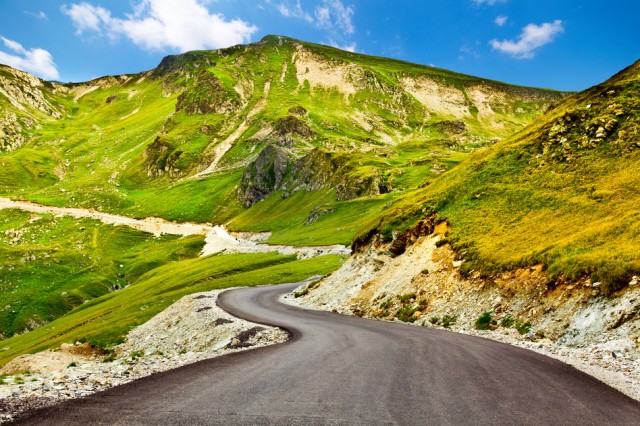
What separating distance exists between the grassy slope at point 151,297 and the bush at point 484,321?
44.2 m

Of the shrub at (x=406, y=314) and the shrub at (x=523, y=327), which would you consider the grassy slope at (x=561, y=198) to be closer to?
the shrub at (x=523, y=327)

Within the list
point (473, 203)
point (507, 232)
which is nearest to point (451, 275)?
point (507, 232)

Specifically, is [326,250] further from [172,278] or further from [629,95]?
[629,95]

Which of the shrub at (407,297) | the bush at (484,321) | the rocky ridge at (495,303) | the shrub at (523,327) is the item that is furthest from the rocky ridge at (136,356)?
the shrub at (523,327)

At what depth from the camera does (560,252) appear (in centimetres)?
2688

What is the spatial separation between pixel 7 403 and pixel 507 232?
36075mm

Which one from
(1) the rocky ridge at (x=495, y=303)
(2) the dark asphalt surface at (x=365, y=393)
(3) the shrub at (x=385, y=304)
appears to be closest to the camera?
(2) the dark asphalt surface at (x=365, y=393)

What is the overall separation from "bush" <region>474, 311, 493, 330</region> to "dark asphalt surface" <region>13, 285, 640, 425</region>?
7262 mm

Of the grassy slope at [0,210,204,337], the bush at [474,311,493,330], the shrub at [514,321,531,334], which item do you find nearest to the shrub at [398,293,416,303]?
the bush at [474,311,493,330]

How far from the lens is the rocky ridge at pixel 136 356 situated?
12.7 m

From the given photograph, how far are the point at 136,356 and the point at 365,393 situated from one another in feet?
92.6

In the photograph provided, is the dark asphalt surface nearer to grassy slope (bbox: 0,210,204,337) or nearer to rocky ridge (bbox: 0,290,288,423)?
rocky ridge (bbox: 0,290,288,423)

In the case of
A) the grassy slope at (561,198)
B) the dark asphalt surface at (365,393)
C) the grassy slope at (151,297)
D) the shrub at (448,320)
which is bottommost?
the grassy slope at (151,297)

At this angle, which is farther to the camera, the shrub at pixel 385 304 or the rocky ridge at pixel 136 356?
the shrub at pixel 385 304
